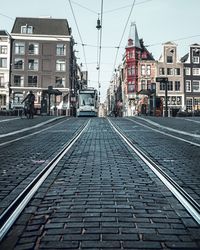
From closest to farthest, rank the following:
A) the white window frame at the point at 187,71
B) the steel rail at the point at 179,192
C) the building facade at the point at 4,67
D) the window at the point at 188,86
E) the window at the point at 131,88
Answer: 1. the steel rail at the point at 179,192
2. the window at the point at 188,86
3. the white window frame at the point at 187,71
4. the building facade at the point at 4,67
5. the window at the point at 131,88

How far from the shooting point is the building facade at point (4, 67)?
227 ft

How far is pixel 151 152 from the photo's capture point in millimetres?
9367

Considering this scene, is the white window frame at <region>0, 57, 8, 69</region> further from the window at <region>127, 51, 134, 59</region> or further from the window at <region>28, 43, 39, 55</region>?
the window at <region>127, 51, 134, 59</region>

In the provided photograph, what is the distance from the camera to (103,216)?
3.84 metres

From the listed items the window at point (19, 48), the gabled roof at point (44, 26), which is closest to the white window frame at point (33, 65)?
the window at point (19, 48)

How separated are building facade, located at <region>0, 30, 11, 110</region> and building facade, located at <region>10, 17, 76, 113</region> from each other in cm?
85

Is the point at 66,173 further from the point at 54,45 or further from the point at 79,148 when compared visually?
the point at 54,45

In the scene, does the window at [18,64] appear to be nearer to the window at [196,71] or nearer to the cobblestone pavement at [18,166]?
the window at [196,71]

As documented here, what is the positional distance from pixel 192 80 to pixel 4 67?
33163mm

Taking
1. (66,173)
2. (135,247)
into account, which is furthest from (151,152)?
(135,247)

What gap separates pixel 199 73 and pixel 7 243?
68.6 meters

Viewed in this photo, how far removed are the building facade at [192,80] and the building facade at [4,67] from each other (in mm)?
31033

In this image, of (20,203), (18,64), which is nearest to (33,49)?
(18,64)

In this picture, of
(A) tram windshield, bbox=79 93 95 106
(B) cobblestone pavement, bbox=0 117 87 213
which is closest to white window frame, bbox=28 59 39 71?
(A) tram windshield, bbox=79 93 95 106
